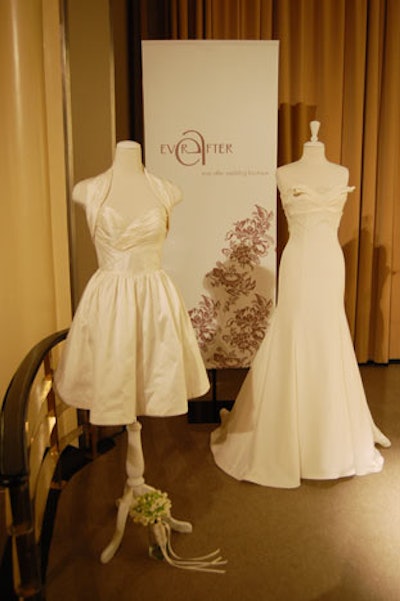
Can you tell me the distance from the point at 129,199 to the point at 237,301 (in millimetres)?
1455

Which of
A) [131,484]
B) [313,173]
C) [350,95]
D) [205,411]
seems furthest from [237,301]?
[350,95]

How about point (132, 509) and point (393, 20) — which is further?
point (393, 20)

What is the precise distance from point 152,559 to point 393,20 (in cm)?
393

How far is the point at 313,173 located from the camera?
264 cm

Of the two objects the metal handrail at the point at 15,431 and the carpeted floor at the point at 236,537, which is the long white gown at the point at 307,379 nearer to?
the carpeted floor at the point at 236,537

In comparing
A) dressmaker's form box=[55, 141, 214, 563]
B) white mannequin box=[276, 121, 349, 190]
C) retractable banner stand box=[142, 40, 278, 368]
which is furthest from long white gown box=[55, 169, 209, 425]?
retractable banner stand box=[142, 40, 278, 368]

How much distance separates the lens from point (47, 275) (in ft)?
8.32

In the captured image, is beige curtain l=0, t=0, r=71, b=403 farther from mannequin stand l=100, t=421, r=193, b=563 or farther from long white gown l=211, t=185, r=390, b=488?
long white gown l=211, t=185, r=390, b=488

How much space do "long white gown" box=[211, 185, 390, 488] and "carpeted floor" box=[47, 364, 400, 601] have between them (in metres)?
0.09

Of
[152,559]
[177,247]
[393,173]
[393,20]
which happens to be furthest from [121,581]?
[393,20]

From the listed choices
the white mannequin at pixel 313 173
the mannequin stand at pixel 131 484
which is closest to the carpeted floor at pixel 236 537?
the mannequin stand at pixel 131 484

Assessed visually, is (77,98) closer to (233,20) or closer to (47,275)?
(47,275)

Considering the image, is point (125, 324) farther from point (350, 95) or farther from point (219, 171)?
point (350, 95)

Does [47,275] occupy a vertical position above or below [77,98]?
below
